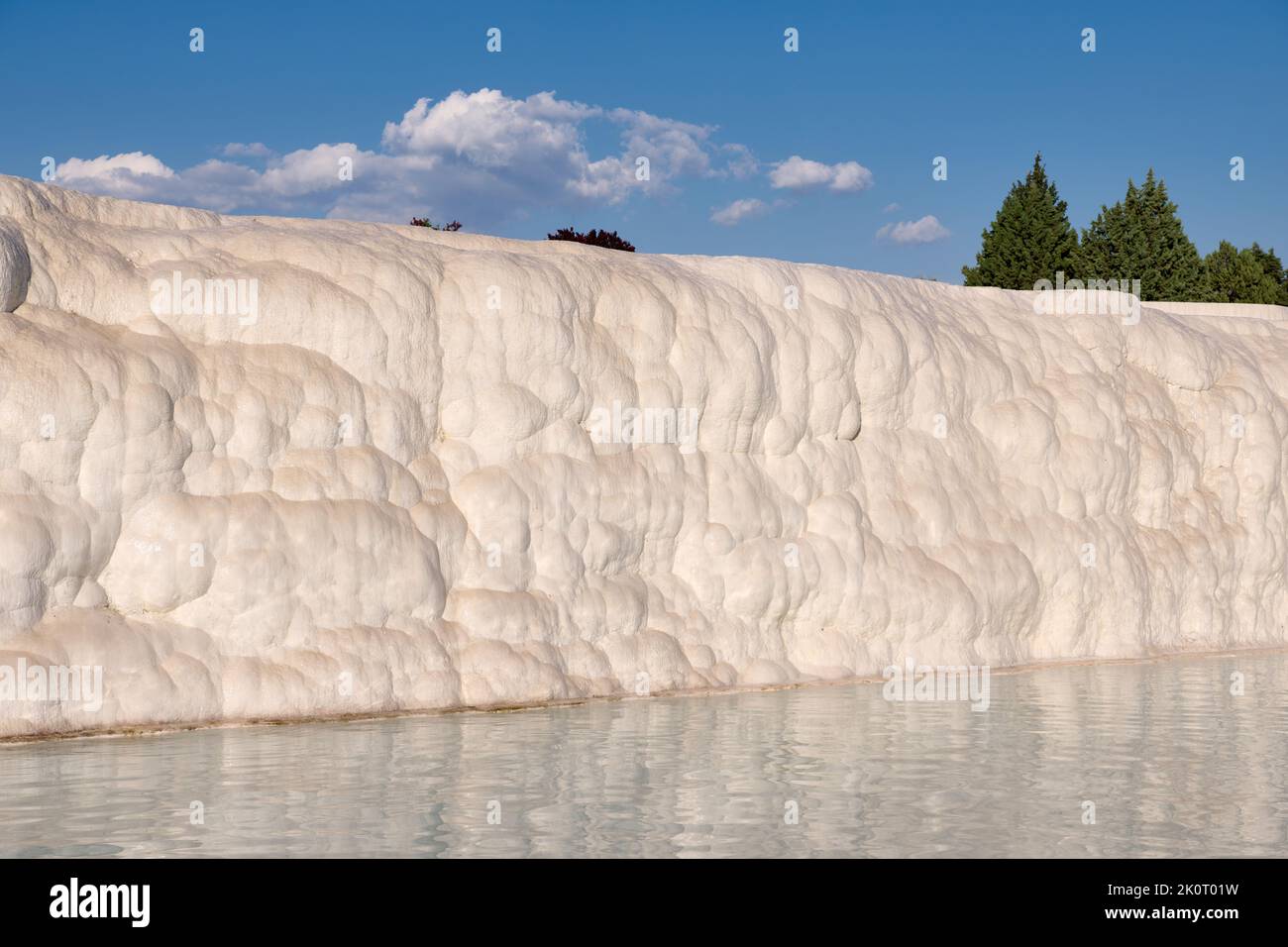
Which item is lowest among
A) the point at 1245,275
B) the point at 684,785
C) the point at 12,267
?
the point at 684,785

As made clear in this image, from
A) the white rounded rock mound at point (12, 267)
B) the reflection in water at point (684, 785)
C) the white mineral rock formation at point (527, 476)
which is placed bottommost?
the reflection in water at point (684, 785)

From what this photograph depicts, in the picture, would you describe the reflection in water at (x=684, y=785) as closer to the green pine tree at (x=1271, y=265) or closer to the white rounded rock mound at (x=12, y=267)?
the white rounded rock mound at (x=12, y=267)

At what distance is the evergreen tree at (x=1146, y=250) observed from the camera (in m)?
54.3

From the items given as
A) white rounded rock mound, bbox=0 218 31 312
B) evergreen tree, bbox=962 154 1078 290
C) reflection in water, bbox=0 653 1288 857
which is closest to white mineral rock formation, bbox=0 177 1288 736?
white rounded rock mound, bbox=0 218 31 312

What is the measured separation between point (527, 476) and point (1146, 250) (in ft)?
150

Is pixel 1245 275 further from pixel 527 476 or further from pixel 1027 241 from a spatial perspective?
pixel 527 476

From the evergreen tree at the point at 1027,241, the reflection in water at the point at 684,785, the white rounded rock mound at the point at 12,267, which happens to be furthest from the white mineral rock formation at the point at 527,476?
the evergreen tree at the point at 1027,241

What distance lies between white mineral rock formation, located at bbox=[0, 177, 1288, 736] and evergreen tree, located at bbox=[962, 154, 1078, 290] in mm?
35382

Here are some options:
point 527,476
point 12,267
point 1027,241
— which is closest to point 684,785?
point 527,476

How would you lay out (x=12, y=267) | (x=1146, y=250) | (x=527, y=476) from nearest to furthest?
(x=12, y=267) → (x=527, y=476) → (x=1146, y=250)

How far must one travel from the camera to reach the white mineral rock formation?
12312 mm

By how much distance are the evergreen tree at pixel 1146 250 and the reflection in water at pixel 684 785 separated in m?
43.9

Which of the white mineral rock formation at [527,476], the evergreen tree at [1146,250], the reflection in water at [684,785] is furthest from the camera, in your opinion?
the evergreen tree at [1146,250]

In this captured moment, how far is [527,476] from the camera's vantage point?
48.5ft
